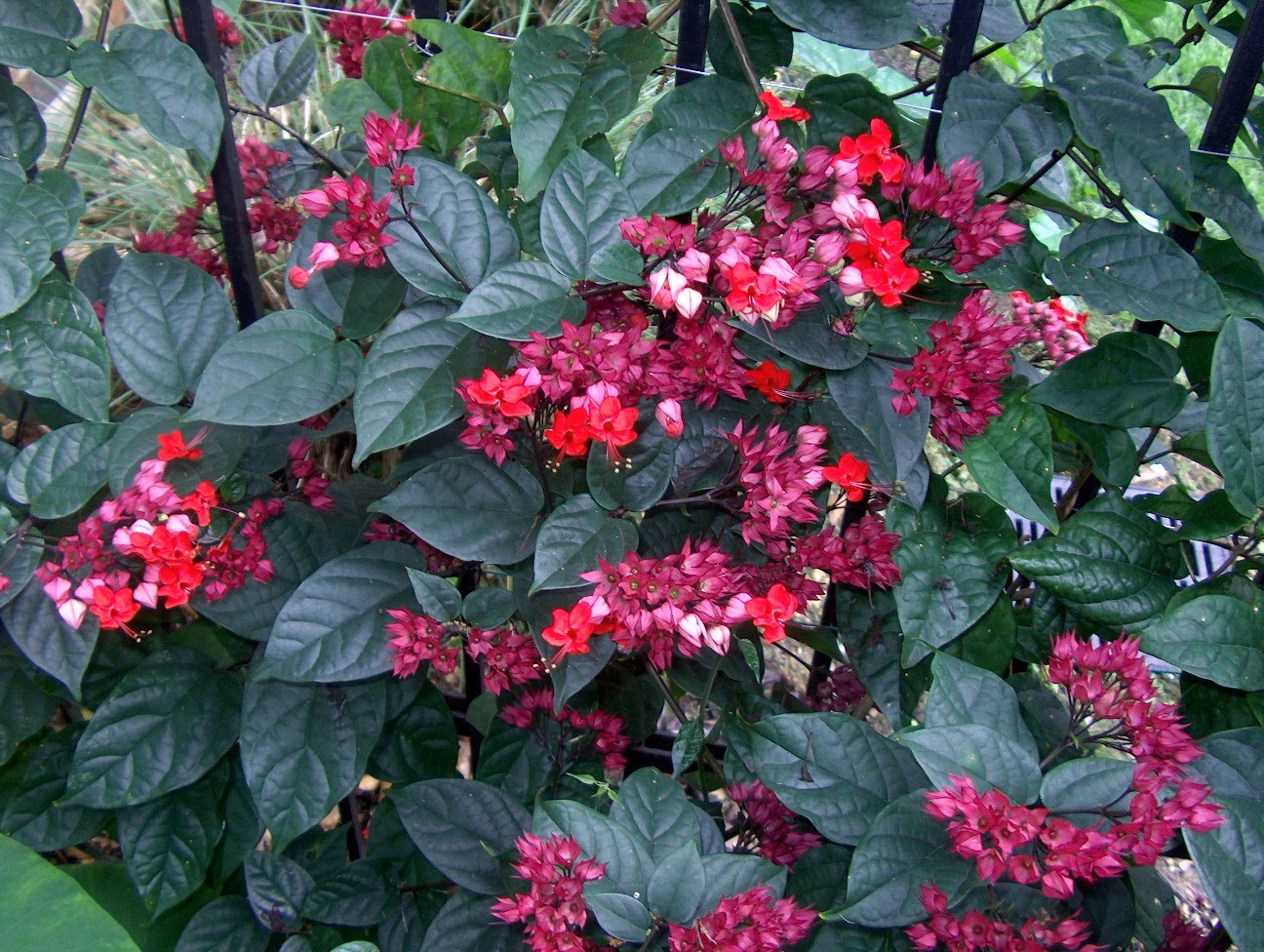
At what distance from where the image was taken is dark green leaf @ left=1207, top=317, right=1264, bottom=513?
1.02 meters

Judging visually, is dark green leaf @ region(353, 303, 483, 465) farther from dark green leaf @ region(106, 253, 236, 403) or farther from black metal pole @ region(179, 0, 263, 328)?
black metal pole @ region(179, 0, 263, 328)

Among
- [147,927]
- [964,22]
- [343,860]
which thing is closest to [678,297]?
[964,22]

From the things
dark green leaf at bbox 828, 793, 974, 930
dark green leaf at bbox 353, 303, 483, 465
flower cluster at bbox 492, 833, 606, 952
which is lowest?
flower cluster at bbox 492, 833, 606, 952

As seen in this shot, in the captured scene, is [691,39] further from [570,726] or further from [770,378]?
[570,726]

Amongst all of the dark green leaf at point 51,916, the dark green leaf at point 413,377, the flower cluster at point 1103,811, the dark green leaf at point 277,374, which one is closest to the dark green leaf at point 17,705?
the dark green leaf at point 51,916

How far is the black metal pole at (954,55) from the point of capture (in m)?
1.07

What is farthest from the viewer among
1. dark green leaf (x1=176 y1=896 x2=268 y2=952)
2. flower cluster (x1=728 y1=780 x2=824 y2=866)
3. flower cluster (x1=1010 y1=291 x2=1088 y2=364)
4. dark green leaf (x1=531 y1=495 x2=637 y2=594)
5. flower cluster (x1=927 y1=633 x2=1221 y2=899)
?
flower cluster (x1=1010 y1=291 x2=1088 y2=364)

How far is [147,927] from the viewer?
1.41m

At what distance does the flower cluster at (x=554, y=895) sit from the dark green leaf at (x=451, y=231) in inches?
22.4

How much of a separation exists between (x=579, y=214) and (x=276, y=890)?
924 mm

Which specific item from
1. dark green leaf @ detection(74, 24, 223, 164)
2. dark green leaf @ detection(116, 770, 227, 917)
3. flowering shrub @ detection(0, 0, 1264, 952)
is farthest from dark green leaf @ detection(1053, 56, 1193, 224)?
dark green leaf @ detection(116, 770, 227, 917)

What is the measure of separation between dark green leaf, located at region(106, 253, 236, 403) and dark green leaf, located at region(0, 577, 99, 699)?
0.25 m

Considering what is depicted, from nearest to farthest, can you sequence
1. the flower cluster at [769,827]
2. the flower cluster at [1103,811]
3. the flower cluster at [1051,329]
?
the flower cluster at [1103,811]
the flower cluster at [769,827]
the flower cluster at [1051,329]

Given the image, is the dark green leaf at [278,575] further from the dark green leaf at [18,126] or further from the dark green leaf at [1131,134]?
the dark green leaf at [1131,134]
